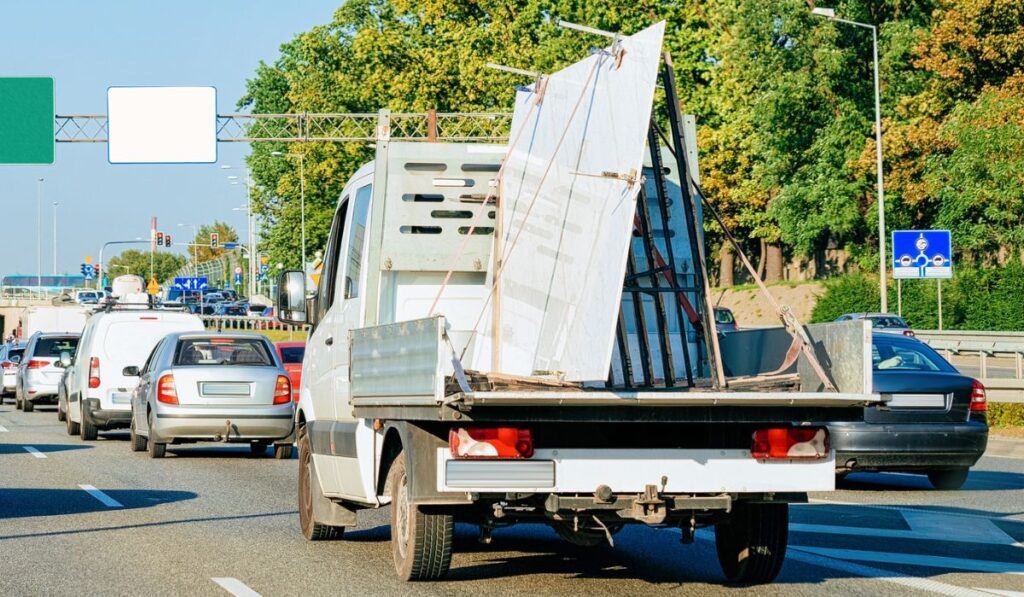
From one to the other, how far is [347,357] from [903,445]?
6346 mm

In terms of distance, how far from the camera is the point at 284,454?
2181 centimetres

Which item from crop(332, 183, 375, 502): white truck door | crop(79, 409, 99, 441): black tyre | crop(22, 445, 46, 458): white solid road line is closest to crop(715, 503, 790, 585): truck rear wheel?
crop(332, 183, 375, 502): white truck door

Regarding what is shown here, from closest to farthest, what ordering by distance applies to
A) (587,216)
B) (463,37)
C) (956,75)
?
(587,216)
(956,75)
(463,37)

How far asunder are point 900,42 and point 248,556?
48145 millimetres

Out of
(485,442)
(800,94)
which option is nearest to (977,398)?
(485,442)

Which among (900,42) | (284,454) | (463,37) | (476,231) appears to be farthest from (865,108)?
(476,231)

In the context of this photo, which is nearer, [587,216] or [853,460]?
[587,216]

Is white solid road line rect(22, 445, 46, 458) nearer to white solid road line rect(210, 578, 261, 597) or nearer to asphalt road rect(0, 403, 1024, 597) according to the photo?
asphalt road rect(0, 403, 1024, 597)

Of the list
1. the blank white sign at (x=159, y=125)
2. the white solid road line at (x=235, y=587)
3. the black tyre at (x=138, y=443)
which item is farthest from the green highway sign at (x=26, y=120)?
the white solid road line at (x=235, y=587)

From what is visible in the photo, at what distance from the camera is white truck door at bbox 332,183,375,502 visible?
413 inches

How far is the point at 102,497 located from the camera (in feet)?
51.7

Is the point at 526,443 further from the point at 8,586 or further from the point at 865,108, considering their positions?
the point at 865,108

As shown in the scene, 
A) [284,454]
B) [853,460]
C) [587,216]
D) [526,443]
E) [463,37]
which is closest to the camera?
[526,443]

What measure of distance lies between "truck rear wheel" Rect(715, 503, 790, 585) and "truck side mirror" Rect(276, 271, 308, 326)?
147 inches
